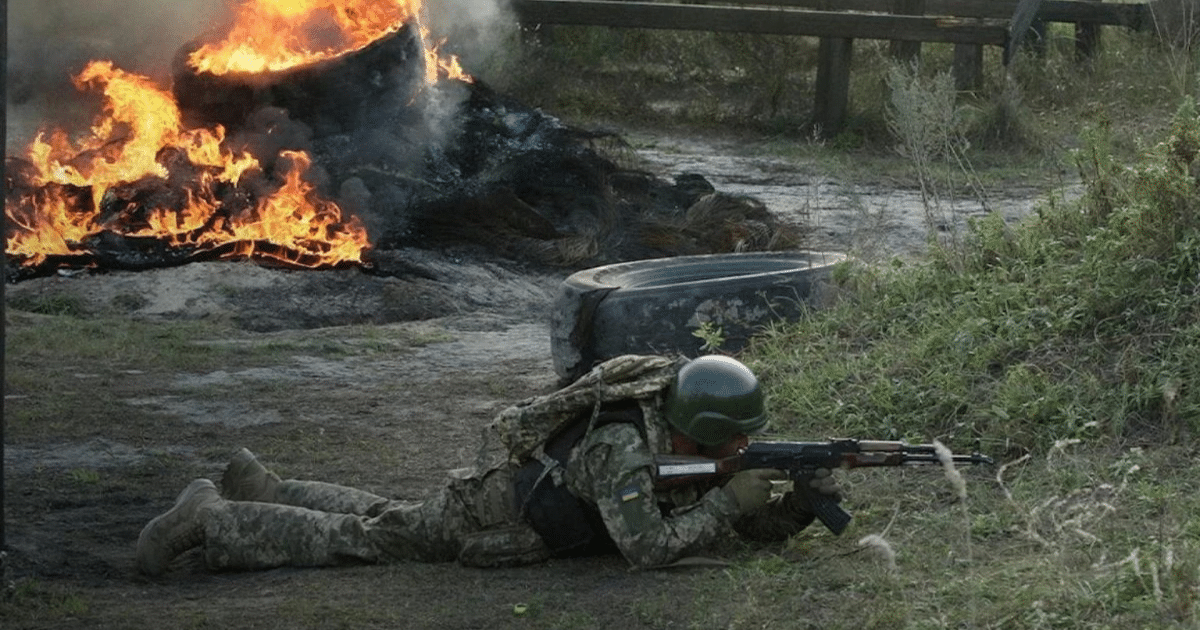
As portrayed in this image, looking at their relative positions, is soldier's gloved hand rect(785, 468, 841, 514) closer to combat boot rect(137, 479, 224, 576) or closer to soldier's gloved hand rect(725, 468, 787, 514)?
soldier's gloved hand rect(725, 468, 787, 514)

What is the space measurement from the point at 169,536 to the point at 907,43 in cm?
1278

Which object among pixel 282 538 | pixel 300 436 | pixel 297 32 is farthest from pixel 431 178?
pixel 282 538

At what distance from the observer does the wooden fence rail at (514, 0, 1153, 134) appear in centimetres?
1727

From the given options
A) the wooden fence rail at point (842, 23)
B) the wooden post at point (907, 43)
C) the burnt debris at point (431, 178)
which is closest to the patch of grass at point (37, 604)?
the burnt debris at point (431, 178)

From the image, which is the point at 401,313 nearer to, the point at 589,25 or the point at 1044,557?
the point at 1044,557

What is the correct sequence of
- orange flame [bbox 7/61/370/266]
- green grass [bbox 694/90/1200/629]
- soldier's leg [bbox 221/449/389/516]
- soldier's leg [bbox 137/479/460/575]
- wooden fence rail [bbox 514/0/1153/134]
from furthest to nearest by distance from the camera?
wooden fence rail [bbox 514/0/1153/134] → orange flame [bbox 7/61/370/266] → soldier's leg [bbox 221/449/389/516] → soldier's leg [bbox 137/479/460/575] → green grass [bbox 694/90/1200/629]

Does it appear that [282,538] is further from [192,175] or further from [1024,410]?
[192,175]

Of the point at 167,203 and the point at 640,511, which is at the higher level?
the point at 167,203

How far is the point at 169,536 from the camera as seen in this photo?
21.0 feet

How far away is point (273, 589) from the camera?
6098mm

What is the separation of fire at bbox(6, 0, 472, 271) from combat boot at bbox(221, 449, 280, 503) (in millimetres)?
5335

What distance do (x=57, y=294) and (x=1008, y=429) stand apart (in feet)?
22.1

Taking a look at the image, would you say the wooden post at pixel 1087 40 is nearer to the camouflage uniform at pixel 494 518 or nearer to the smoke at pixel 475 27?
the smoke at pixel 475 27

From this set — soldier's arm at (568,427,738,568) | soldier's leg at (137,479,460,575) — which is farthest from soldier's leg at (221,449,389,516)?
soldier's arm at (568,427,738,568)
